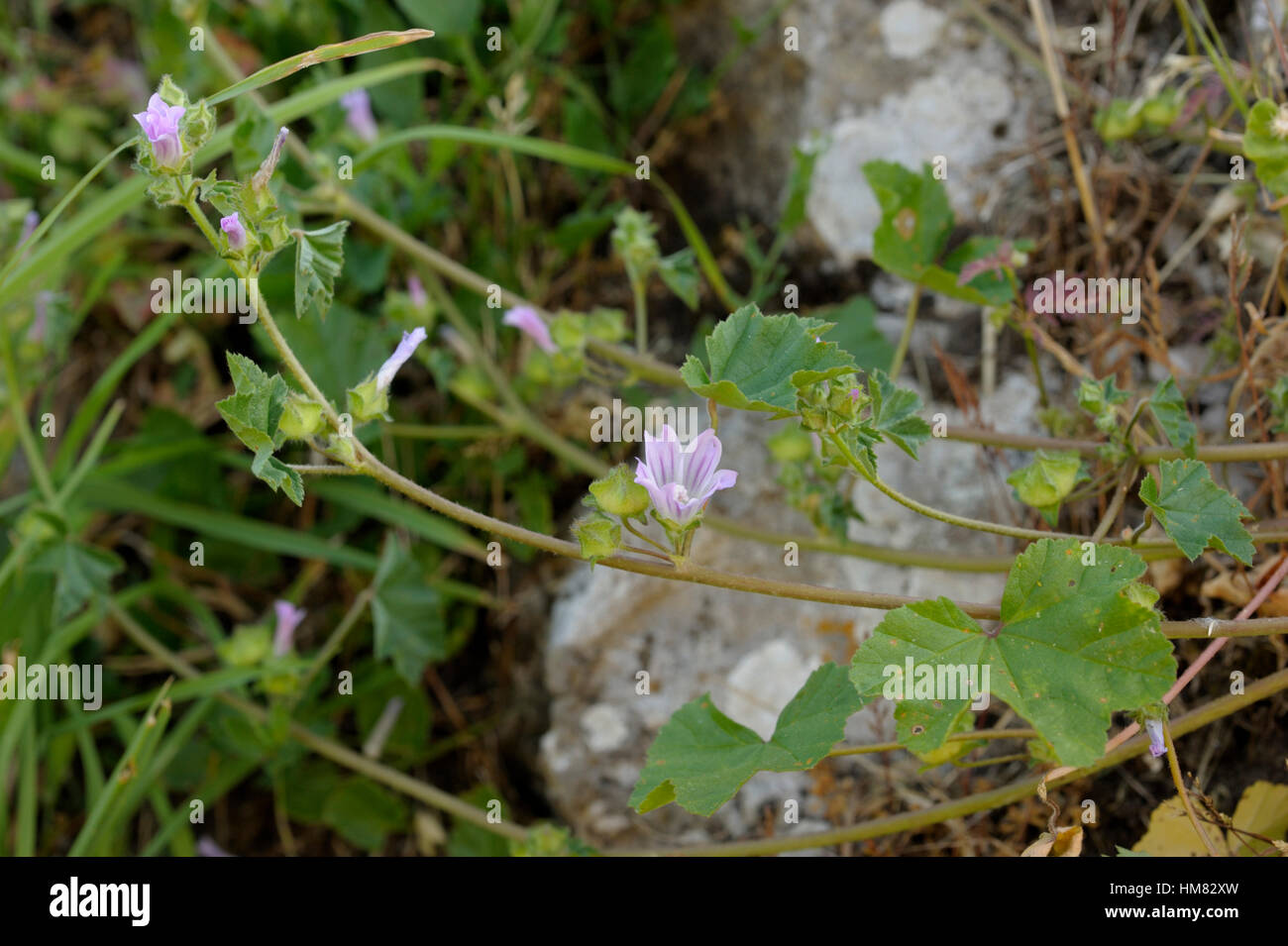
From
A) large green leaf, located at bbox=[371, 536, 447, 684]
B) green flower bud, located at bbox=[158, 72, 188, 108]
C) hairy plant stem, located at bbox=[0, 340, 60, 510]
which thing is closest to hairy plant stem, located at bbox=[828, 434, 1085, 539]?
green flower bud, located at bbox=[158, 72, 188, 108]

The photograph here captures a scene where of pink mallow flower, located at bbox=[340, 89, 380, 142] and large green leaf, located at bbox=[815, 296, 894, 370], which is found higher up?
pink mallow flower, located at bbox=[340, 89, 380, 142]

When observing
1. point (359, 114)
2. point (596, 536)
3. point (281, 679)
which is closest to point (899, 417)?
point (596, 536)

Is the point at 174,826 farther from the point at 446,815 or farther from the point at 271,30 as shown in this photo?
the point at 271,30

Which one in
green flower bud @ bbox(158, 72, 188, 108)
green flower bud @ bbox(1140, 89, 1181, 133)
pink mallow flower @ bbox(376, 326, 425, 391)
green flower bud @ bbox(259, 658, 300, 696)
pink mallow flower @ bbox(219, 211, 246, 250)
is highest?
green flower bud @ bbox(1140, 89, 1181, 133)

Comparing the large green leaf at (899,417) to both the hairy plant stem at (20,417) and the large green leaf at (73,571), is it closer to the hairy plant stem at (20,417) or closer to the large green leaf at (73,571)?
the large green leaf at (73,571)

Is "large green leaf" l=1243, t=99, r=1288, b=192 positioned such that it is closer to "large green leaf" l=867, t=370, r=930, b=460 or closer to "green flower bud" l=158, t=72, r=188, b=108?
"large green leaf" l=867, t=370, r=930, b=460

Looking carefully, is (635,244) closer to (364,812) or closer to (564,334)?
(564,334)
